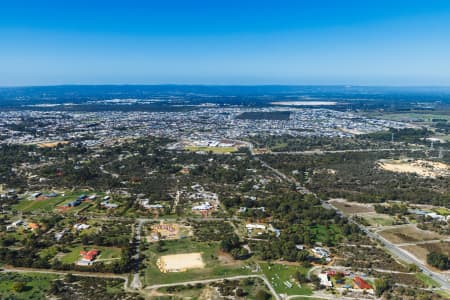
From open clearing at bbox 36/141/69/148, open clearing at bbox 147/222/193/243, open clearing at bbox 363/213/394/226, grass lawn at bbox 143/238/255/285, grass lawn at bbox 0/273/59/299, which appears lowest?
grass lawn at bbox 0/273/59/299

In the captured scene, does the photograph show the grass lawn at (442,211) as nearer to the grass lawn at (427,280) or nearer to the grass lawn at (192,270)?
the grass lawn at (427,280)

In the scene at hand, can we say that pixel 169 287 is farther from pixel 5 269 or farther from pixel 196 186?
pixel 196 186

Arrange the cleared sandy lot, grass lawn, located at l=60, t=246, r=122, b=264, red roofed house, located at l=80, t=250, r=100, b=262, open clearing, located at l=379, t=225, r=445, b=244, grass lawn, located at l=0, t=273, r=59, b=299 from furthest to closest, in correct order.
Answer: open clearing, located at l=379, t=225, r=445, b=244 → grass lawn, located at l=60, t=246, r=122, b=264 → red roofed house, located at l=80, t=250, r=100, b=262 → the cleared sandy lot → grass lawn, located at l=0, t=273, r=59, b=299

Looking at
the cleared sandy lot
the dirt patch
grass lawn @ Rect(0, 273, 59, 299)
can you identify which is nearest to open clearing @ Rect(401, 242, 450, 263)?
the dirt patch

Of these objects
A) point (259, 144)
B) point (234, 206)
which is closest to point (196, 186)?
point (234, 206)

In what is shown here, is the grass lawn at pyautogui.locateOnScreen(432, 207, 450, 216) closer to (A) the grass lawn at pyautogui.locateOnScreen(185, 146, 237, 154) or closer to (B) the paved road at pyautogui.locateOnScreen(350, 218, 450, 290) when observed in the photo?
(B) the paved road at pyautogui.locateOnScreen(350, 218, 450, 290)

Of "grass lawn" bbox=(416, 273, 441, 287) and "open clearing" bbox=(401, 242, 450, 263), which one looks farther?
"open clearing" bbox=(401, 242, 450, 263)

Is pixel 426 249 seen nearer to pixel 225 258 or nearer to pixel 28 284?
pixel 225 258
